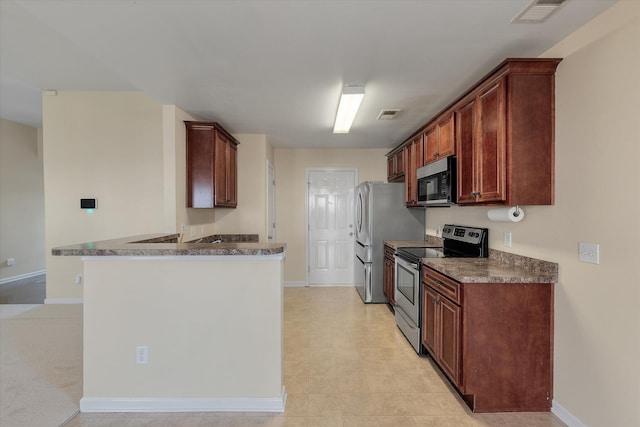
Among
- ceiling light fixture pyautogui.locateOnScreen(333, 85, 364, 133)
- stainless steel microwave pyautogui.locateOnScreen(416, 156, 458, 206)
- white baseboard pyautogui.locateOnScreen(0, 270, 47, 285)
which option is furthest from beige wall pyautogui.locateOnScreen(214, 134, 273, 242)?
white baseboard pyautogui.locateOnScreen(0, 270, 47, 285)

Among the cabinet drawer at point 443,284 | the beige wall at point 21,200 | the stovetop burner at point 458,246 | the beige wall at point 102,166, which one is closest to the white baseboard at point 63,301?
the beige wall at point 102,166

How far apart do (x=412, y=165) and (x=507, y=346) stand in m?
2.41

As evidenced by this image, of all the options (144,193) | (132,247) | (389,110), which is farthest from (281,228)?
(132,247)

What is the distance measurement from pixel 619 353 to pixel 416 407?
1185 millimetres

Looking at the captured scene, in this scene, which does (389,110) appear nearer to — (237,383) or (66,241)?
(237,383)

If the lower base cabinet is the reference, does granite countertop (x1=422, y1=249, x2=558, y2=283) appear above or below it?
above

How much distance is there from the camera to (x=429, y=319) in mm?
2613

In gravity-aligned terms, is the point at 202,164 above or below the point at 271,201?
above

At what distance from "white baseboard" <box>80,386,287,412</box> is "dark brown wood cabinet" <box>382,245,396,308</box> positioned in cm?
221

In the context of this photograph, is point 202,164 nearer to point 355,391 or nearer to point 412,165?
point 412,165

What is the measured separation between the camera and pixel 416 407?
2105 mm

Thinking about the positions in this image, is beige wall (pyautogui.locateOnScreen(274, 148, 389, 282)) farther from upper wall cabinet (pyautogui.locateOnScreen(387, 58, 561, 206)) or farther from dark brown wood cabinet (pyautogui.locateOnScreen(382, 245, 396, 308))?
upper wall cabinet (pyautogui.locateOnScreen(387, 58, 561, 206))

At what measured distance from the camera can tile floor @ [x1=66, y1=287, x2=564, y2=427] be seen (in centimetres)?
196

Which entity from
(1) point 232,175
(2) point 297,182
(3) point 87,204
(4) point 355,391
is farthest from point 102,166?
(4) point 355,391
